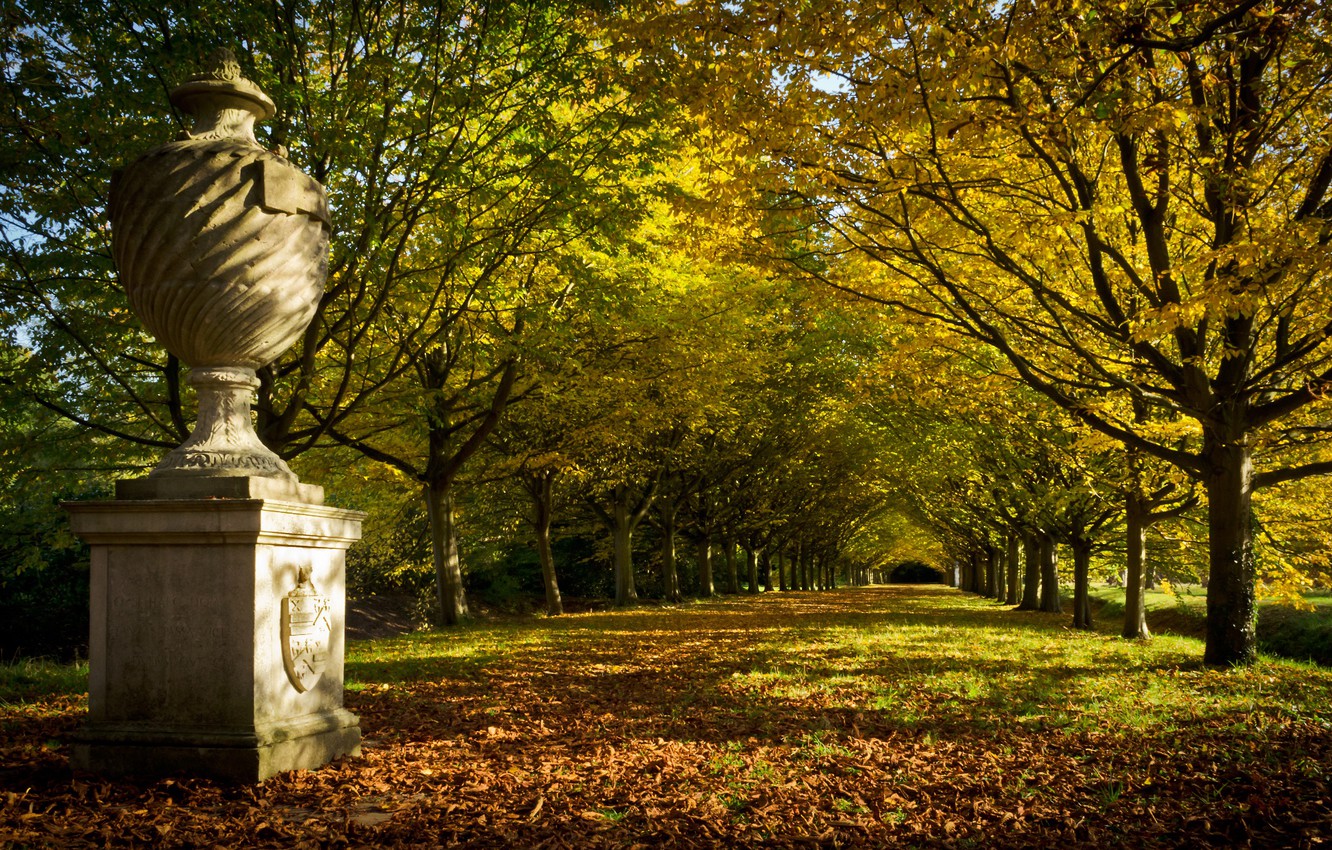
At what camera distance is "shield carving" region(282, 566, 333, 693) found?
454cm

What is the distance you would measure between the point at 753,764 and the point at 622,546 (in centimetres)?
1958

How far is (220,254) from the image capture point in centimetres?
447

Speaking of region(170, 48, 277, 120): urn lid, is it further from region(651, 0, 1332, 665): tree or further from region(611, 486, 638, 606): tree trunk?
region(611, 486, 638, 606): tree trunk

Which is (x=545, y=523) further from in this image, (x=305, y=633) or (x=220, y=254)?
(x=220, y=254)

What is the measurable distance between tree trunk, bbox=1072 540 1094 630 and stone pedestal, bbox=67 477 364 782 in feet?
58.0

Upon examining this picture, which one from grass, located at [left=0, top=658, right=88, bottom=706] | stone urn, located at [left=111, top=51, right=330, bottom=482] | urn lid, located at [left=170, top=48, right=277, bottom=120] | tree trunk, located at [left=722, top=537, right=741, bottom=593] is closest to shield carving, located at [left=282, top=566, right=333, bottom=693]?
stone urn, located at [left=111, top=51, right=330, bottom=482]

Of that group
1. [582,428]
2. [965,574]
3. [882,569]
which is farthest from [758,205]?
[882,569]

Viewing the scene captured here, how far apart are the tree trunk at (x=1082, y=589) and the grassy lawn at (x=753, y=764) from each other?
30.0 feet

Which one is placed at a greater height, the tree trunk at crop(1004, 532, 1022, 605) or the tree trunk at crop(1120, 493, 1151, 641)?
the tree trunk at crop(1120, 493, 1151, 641)

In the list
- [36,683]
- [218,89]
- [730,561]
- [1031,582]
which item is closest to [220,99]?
[218,89]

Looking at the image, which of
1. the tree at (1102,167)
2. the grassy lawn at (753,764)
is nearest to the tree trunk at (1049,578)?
the tree at (1102,167)

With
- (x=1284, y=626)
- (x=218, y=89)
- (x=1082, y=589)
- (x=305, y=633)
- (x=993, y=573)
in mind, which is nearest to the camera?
(x=305, y=633)

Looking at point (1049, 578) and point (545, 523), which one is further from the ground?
point (545, 523)

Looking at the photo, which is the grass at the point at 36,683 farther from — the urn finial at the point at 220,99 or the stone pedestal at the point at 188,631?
the urn finial at the point at 220,99
